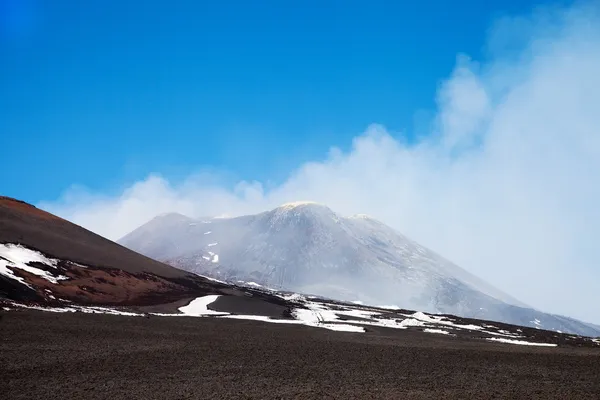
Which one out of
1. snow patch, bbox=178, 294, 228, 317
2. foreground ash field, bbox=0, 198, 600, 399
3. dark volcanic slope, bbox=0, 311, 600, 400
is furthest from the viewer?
snow patch, bbox=178, 294, 228, 317

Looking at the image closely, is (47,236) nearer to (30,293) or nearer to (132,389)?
(30,293)

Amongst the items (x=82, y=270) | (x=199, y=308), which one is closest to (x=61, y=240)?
(x=82, y=270)

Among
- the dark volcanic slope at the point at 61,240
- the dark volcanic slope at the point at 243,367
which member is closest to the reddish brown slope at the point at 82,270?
the dark volcanic slope at the point at 61,240

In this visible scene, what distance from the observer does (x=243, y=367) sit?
21391mm

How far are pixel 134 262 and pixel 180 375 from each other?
67.6 metres

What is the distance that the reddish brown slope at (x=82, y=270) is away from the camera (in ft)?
155

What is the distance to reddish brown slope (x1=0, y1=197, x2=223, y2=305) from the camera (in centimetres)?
4719

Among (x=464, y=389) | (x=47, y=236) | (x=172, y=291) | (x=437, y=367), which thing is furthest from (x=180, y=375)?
(x=47, y=236)

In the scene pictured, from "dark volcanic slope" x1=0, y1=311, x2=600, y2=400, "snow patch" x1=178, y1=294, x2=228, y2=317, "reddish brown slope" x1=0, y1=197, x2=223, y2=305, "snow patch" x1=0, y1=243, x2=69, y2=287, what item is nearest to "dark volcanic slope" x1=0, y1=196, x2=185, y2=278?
"reddish brown slope" x1=0, y1=197, x2=223, y2=305

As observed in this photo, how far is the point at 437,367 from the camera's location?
24516mm

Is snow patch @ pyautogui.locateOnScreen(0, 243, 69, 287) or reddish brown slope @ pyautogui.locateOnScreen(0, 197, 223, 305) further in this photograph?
reddish brown slope @ pyautogui.locateOnScreen(0, 197, 223, 305)

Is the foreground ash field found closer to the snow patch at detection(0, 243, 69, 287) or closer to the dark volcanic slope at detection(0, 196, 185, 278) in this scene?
the snow patch at detection(0, 243, 69, 287)

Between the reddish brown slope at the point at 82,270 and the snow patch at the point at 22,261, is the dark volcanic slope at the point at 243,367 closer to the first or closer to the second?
the reddish brown slope at the point at 82,270

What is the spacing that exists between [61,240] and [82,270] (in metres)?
14.3
